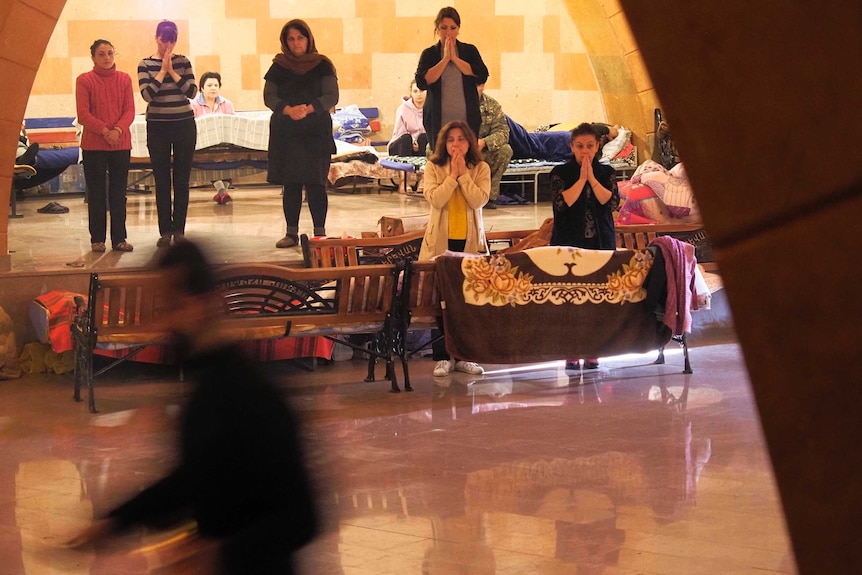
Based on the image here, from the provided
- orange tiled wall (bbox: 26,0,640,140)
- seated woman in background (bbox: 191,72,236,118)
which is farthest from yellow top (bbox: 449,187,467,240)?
orange tiled wall (bbox: 26,0,640,140)

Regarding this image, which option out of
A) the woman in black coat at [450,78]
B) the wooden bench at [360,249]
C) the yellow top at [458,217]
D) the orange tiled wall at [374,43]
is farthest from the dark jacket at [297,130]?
the orange tiled wall at [374,43]

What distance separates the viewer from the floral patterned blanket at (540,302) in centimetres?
691

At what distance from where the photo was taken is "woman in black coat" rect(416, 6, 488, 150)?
30.1ft

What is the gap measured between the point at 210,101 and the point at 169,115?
600 centimetres

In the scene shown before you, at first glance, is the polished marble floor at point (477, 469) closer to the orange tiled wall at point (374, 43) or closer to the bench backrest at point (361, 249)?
the bench backrest at point (361, 249)

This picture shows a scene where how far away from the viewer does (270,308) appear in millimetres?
7145

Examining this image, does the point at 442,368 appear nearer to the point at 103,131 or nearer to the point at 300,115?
the point at 300,115

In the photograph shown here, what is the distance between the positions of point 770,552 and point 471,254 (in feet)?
10.9

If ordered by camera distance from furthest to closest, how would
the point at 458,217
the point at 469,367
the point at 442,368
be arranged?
1. the point at 458,217
2. the point at 469,367
3. the point at 442,368

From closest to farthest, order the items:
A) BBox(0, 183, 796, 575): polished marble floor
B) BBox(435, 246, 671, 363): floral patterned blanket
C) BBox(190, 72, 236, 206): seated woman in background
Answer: BBox(0, 183, 796, 575): polished marble floor → BBox(435, 246, 671, 363): floral patterned blanket → BBox(190, 72, 236, 206): seated woman in background

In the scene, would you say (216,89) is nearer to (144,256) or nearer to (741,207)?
(144,256)

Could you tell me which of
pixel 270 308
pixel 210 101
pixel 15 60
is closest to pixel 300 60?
pixel 15 60

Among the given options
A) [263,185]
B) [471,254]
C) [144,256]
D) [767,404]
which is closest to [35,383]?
[144,256]

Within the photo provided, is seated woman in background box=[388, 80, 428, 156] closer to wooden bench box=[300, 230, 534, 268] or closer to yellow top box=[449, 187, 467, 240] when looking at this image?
wooden bench box=[300, 230, 534, 268]
